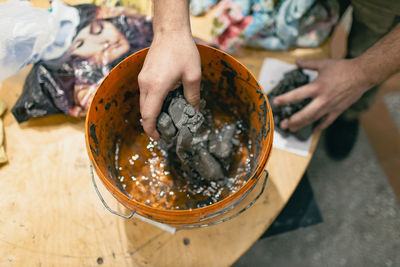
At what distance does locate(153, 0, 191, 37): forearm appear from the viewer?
2.44 feet

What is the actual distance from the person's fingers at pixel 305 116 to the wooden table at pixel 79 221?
0.32 feet

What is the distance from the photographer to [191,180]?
0.85 metres

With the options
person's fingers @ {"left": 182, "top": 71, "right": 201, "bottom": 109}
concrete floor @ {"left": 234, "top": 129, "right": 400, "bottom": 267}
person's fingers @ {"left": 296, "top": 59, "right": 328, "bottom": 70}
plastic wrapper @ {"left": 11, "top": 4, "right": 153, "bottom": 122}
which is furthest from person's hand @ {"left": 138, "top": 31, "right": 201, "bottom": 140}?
concrete floor @ {"left": 234, "top": 129, "right": 400, "bottom": 267}

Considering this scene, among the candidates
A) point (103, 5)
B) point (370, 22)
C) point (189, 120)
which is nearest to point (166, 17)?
point (189, 120)

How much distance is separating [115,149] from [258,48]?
64cm

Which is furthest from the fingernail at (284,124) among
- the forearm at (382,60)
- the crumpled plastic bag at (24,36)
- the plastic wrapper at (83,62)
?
the crumpled plastic bag at (24,36)

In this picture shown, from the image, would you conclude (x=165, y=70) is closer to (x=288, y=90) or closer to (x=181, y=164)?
(x=181, y=164)

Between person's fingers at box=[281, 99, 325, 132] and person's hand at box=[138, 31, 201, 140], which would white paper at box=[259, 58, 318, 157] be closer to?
person's fingers at box=[281, 99, 325, 132]

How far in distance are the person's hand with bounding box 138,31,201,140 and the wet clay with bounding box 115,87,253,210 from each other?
5 cm

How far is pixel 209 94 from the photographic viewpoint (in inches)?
37.6

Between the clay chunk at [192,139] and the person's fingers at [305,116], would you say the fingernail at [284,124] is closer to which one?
the person's fingers at [305,116]

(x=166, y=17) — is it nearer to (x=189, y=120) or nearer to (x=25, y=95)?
(x=189, y=120)

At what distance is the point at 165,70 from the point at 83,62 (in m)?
0.43

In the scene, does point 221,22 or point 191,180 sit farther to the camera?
point 221,22
